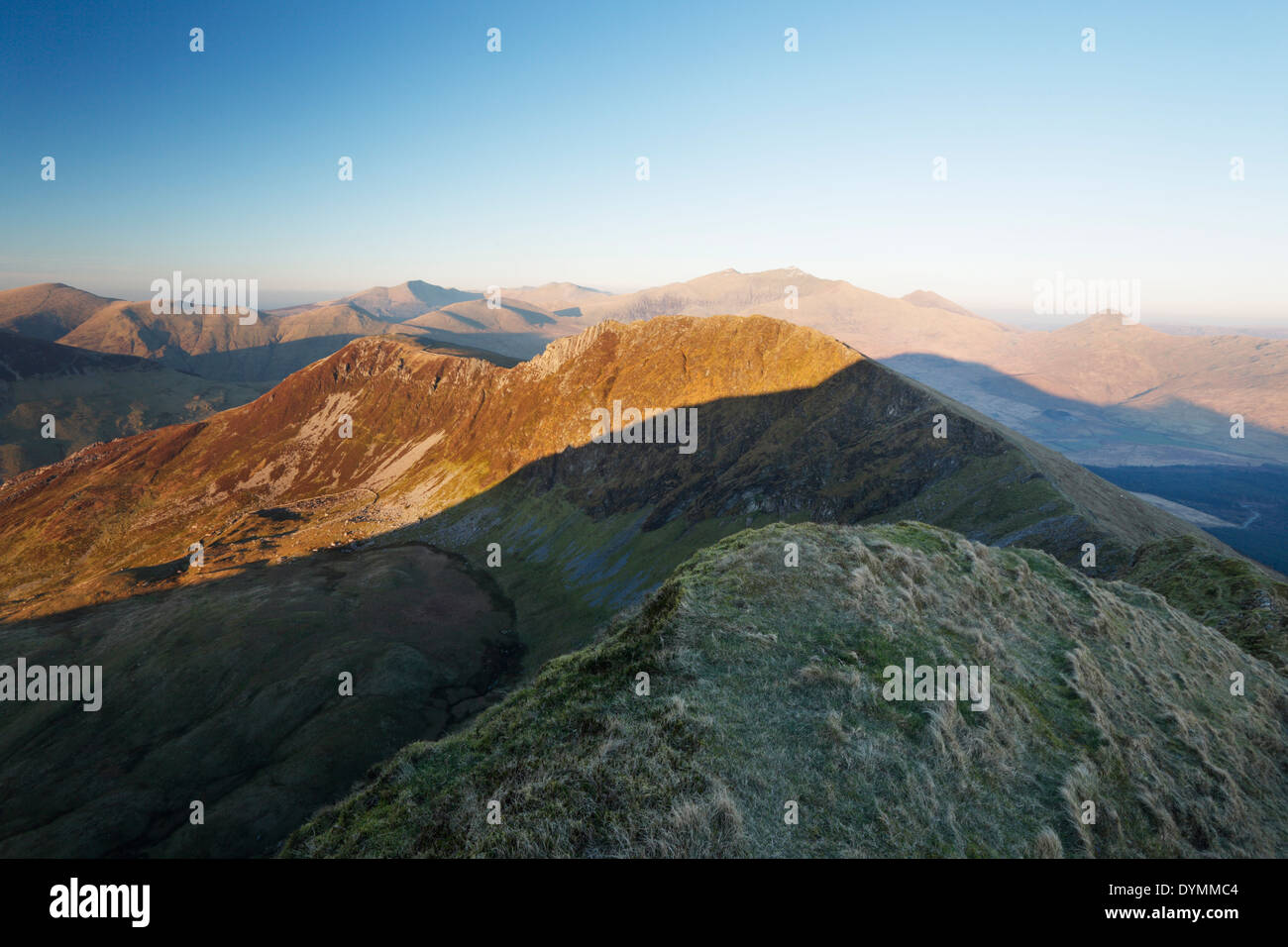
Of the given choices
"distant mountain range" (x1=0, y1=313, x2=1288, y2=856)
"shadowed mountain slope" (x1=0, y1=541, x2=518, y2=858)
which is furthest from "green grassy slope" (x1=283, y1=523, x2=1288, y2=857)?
"shadowed mountain slope" (x1=0, y1=541, x2=518, y2=858)

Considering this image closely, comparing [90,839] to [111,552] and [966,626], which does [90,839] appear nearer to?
[966,626]

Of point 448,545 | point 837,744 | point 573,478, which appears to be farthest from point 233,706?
point 837,744

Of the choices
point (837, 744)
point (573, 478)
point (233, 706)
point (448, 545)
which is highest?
point (837, 744)

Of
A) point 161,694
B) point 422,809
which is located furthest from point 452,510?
point 422,809

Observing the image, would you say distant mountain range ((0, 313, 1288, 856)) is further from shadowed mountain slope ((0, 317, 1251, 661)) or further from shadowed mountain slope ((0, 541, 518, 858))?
shadowed mountain slope ((0, 317, 1251, 661))

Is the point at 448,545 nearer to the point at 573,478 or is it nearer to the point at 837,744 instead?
the point at 573,478

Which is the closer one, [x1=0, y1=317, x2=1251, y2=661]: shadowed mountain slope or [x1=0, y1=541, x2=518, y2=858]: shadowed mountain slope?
[x1=0, y1=541, x2=518, y2=858]: shadowed mountain slope

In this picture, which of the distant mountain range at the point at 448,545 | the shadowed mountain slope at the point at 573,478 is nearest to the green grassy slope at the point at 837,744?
the distant mountain range at the point at 448,545

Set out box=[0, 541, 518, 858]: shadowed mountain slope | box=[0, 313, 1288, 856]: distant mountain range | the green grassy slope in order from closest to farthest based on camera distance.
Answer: the green grassy slope, box=[0, 541, 518, 858]: shadowed mountain slope, box=[0, 313, 1288, 856]: distant mountain range

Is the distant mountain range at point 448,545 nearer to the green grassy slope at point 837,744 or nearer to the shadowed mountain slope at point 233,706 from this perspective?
the shadowed mountain slope at point 233,706
